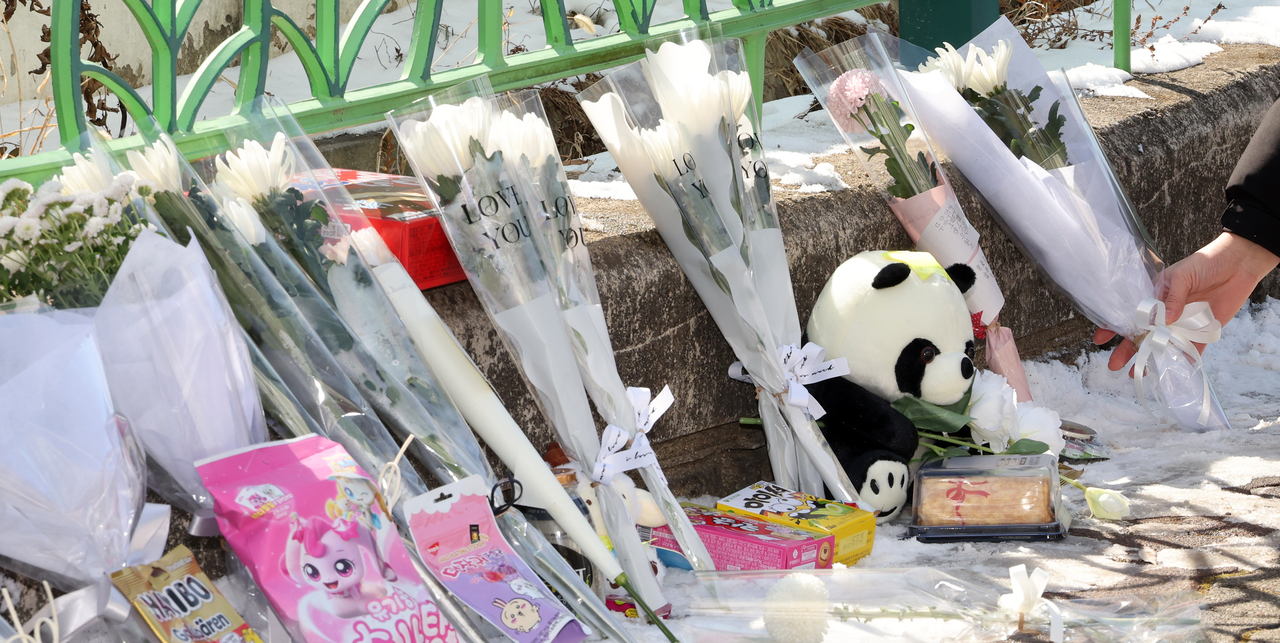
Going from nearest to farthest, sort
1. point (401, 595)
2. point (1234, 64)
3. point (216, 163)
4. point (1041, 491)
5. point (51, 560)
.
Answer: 1. point (51, 560)
2. point (401, 595)
3. point (216, 163)
4. point (1041, 491)
5. point (1234, 64)

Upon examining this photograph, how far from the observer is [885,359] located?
2.29 m

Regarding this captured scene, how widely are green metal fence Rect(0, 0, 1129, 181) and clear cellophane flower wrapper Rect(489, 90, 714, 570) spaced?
0.37 m

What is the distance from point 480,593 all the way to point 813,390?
98 centimetres

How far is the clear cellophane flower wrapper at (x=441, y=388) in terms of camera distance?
1.78 m

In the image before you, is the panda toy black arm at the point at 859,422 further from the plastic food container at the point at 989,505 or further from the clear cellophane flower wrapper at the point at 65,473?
the clear cellophane flower wrapper at the point at 65,473

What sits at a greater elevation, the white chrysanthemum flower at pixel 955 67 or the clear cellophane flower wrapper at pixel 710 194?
the white chrysanthemum flower at pixel 955 67

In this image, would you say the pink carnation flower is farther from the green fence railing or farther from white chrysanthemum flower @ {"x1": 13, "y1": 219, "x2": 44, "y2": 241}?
white chrysanthemum flower @ {"x1": 13, "y1": 219, "x2": 44, "y2": 241}

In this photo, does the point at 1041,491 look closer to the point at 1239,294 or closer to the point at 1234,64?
the point at 1239,294

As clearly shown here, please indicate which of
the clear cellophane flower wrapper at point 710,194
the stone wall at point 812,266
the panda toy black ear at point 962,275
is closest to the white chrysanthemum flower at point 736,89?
the clear cellophane flower wrapper at point 710,194

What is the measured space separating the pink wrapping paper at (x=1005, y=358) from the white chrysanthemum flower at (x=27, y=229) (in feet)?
6.75

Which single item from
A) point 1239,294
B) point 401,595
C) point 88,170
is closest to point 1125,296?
point 1239,294

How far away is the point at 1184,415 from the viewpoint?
266 centimetres

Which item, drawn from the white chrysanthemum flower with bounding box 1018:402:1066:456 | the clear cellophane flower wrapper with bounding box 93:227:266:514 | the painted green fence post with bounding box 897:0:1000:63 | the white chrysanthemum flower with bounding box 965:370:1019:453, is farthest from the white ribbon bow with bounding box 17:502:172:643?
the painted green fence post with bounding box 897:0:1000:63

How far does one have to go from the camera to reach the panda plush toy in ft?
7.43
